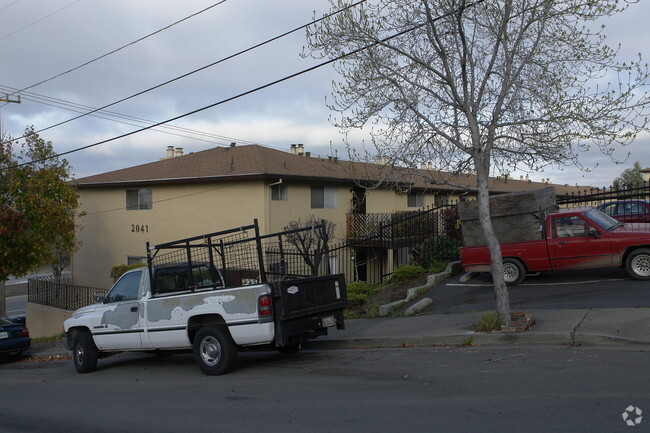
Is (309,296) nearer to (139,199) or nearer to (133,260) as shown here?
(139,199)

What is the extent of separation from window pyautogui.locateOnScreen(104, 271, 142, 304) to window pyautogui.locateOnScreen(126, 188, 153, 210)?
15.2 metres

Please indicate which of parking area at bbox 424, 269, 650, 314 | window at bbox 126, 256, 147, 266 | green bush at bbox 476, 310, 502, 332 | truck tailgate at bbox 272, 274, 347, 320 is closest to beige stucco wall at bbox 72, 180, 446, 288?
window at bbox 126, 256, 147, 266

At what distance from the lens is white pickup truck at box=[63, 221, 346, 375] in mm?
8750

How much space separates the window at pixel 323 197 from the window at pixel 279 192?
155 centimetres

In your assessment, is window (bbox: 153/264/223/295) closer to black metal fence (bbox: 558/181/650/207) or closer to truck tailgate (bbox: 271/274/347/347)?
truck tailgate (bbox: 271/274/347/347)

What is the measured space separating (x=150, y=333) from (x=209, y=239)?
2101 mm

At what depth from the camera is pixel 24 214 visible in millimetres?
19344

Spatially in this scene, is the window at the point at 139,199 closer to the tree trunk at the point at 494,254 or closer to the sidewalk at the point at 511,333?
the sidewalk at the point at 511,333

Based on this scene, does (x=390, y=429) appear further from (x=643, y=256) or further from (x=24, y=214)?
(x=24, y=214)

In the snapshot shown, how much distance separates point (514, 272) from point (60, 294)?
Answer: 2036cm

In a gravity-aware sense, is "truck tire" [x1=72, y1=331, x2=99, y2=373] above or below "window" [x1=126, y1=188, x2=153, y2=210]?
below

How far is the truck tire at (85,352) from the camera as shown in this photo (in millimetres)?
11219

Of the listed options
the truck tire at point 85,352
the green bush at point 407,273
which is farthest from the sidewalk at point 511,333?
the truck tire at point 85,352

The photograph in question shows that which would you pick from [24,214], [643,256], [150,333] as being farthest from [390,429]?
[24,214]
